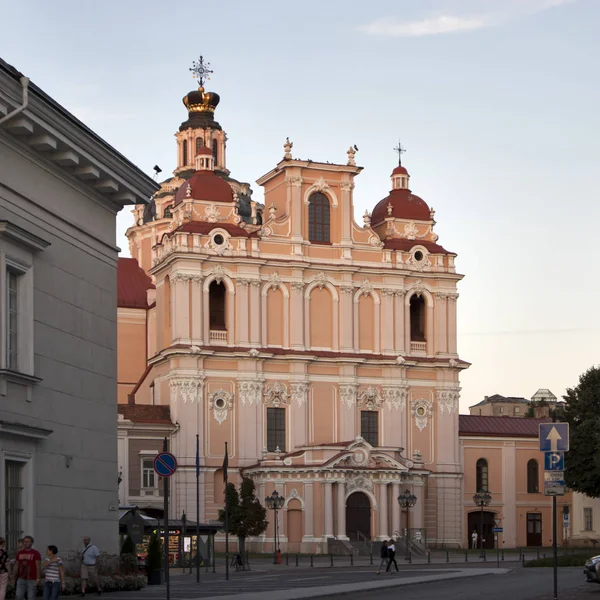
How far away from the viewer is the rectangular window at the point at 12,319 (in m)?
27.8

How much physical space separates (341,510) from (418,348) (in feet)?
47.2

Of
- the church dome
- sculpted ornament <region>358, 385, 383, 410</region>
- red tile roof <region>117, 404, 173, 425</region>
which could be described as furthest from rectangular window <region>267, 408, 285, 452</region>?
the church dome

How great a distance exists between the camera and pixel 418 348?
9519 centimetres

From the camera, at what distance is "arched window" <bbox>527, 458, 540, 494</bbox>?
328ft

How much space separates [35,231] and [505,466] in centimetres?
7416

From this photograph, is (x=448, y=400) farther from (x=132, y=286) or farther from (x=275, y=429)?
(x=132, y=286)

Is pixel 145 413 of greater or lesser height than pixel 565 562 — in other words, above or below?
above

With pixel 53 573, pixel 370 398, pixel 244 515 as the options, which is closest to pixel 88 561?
pixel 53 573

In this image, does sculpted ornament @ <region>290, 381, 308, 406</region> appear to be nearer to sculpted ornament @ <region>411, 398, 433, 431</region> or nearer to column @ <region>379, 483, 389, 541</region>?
column @ <region>379, 483, 389, 541</region>

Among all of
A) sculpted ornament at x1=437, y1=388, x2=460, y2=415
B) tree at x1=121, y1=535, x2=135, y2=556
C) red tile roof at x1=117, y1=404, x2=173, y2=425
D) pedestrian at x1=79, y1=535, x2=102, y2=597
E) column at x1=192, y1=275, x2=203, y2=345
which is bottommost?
tree at x1=121, y1=535, x2=135, y2=556

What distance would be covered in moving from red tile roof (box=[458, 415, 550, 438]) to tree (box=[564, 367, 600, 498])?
290cm

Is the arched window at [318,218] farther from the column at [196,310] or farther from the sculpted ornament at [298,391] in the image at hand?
the sculpted ornament at [298,391]

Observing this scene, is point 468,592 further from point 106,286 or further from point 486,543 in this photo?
point 486,543

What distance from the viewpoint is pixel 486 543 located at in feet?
319
